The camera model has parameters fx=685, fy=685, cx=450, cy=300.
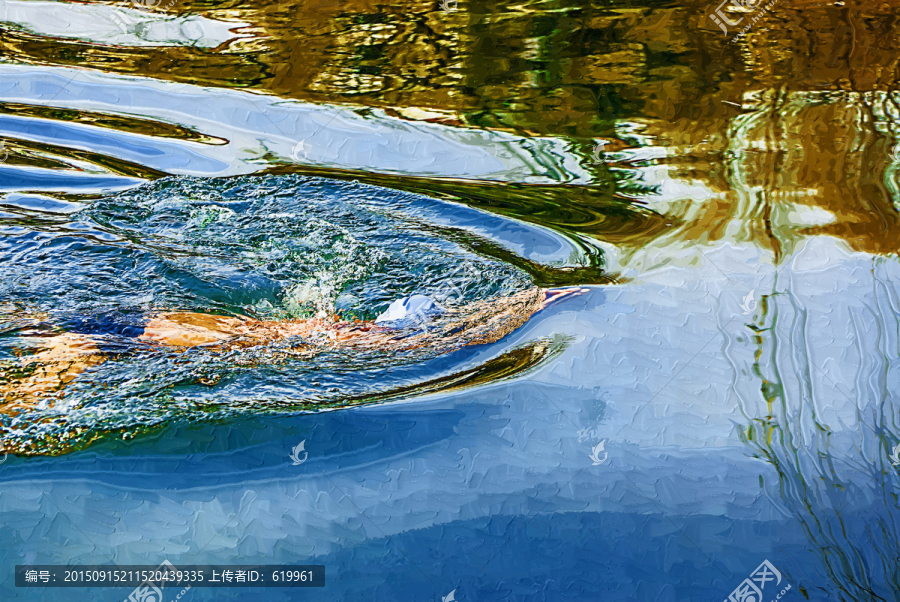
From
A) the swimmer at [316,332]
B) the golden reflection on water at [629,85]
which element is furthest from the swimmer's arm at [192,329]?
the golden reflection on water at [629,85]

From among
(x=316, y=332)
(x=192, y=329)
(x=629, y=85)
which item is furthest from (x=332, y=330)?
(x=629, y=85)

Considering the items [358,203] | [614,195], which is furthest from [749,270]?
[358,203]

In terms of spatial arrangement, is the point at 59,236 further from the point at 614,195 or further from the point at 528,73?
the point at 528,73

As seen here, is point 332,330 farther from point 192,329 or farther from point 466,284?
point 466,284

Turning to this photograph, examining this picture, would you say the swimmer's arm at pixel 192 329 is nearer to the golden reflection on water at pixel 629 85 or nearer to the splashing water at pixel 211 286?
the splashing water at pixel 211 286

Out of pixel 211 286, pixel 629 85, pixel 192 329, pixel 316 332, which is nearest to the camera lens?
pixel 192 329

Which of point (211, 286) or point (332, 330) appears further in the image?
point (211, 286)

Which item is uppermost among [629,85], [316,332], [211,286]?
[629,85]
